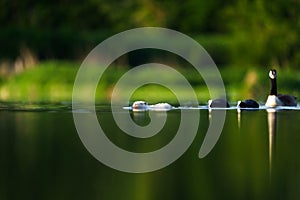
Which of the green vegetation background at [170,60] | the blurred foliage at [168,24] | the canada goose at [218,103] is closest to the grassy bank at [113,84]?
the green vegetation background at [170,60]

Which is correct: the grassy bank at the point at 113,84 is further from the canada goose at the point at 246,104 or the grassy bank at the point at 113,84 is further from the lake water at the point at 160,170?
the lake water at the point at 160,170

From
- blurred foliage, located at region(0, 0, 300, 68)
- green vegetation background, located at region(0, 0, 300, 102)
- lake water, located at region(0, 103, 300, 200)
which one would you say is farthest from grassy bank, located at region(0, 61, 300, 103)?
lake water, located at region(0, 103, 300, 200)

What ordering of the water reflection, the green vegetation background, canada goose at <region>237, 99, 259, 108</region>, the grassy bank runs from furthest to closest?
the green vegetation background → the grassy bank → canada goose at <region>237, 99, 259, 108</region> → the water reflection

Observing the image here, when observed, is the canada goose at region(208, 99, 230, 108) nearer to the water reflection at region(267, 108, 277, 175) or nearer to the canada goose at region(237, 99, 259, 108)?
the canada goose at region(237, 99, 259, 108)

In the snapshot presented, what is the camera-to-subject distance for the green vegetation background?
1123 inches

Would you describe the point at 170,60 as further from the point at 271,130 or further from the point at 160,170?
the point at 160,170

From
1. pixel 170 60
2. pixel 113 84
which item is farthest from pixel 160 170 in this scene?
pixel 170 60

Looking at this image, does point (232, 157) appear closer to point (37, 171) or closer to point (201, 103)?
point (37, 171)

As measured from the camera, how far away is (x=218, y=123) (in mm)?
17703

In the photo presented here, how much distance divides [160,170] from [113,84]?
57.0ft

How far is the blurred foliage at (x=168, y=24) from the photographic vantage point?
1208 inches

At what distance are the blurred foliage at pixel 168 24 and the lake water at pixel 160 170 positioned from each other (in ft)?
43.9

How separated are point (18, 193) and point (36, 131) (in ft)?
20.2

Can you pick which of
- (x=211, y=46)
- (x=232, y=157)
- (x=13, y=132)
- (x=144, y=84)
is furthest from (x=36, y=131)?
(x=211, y=46)
